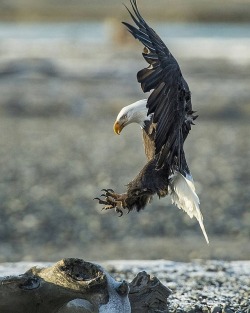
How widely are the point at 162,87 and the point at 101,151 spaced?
29.0 ft

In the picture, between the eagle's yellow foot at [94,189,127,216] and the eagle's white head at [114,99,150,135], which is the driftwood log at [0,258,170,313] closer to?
the eagle's yellow foot at [94,189,127,216]

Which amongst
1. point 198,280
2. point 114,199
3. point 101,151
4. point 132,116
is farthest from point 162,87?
point 101,151

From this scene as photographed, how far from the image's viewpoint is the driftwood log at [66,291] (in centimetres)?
512

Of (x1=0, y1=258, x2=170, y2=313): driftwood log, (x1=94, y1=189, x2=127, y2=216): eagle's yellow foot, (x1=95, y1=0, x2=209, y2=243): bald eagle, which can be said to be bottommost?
(x1=0, y1=258, x2=170, y2=313): driftwood log

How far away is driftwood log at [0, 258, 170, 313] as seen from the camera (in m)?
5.12

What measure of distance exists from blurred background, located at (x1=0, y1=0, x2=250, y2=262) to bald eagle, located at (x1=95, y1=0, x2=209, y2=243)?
10.5 ft

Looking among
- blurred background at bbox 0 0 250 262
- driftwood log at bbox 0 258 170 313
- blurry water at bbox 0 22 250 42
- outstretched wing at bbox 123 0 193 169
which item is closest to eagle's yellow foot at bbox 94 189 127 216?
outstretched wing at bbox 123 0 193 169

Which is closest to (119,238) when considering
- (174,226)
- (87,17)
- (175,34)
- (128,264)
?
(174,226)

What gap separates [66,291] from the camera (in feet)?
16.9

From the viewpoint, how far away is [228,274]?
7410 millimetres

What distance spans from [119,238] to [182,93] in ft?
14.2

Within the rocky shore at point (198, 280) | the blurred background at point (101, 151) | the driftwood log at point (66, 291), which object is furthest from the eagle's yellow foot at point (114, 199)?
the blurred background at point (101, 151)

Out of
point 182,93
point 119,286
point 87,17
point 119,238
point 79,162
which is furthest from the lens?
point 87,17

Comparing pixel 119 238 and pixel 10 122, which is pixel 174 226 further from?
pixel 10 122
